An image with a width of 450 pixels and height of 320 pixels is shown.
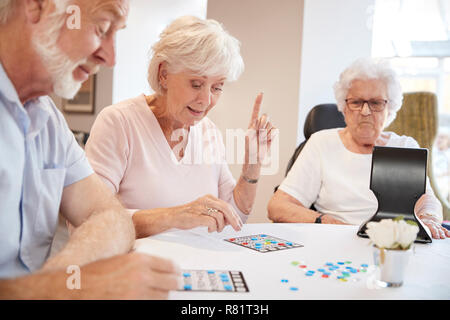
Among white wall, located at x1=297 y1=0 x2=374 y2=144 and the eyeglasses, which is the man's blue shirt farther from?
white wall, located at x1=297 y1=0 x2=374 y2=144

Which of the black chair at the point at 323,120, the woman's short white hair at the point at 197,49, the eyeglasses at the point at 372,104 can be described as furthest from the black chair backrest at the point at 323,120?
the woman's short white hair at the point at 197,49

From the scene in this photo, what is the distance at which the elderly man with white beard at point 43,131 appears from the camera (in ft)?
3.26

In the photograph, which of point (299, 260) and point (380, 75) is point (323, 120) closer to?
point (380, 75)

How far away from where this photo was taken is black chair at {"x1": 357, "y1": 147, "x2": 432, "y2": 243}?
1.54 meters

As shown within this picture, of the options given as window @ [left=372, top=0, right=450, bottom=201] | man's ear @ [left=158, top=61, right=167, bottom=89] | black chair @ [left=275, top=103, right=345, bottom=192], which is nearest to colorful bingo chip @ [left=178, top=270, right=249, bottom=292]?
man's ear @ [left=158, top=61, right=167, bottom=89]

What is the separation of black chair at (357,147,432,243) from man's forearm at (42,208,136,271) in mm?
822

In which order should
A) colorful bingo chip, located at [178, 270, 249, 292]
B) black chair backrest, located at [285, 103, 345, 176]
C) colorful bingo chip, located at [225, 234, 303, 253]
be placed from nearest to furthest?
colorful bingo chip, located at [178, 270, 249, 292]
colorful bingo chip, located at [225, 234, 303, 253]
black chair backrest, located at [285, 103, 345, 176]

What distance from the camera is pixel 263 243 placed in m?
1.36

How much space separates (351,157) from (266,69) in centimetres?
143

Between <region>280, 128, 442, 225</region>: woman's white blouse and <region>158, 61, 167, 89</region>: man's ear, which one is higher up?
<region>158, 61, 167, 89</region>: man's ear

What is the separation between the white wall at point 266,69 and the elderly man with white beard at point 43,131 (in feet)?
7.52

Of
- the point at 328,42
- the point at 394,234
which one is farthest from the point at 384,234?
the point at 328,42

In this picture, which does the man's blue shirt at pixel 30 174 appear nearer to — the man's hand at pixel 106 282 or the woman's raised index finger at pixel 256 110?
the man's hand at pixel 106 282
